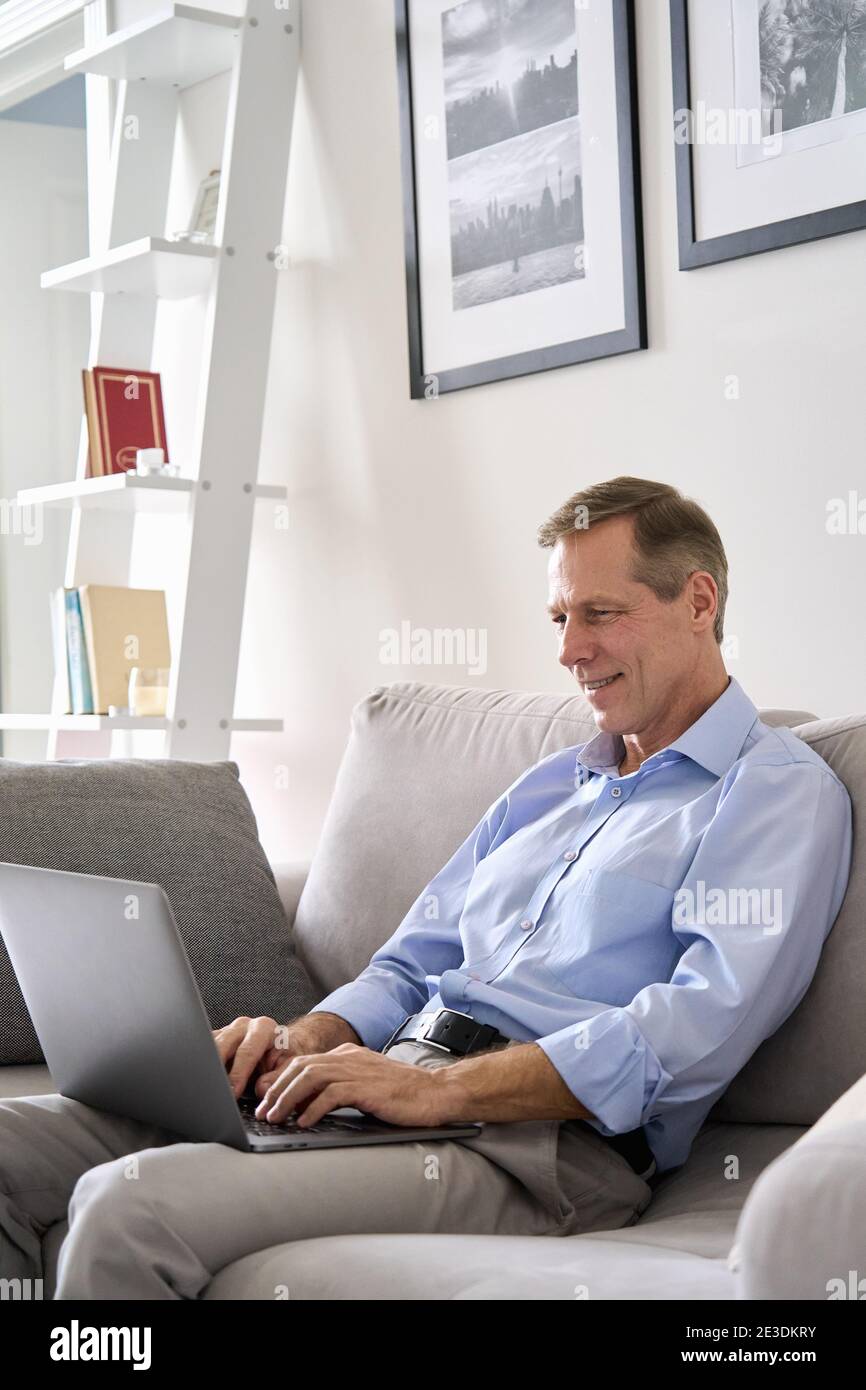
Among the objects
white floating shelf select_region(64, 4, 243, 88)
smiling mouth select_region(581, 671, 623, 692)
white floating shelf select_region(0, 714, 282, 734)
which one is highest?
white floating shelf select_region(64, 4, 243, 88)

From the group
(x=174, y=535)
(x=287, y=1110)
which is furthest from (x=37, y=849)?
(x=174, y=535)

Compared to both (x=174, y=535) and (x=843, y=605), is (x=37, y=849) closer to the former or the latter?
(x=843, y=605)

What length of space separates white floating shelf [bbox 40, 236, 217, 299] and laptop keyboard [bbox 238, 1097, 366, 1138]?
1.81 metres

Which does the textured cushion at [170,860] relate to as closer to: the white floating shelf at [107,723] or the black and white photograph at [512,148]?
the white floating shelf at [107,723]

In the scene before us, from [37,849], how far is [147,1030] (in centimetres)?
76

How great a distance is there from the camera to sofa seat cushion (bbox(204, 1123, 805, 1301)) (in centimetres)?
111

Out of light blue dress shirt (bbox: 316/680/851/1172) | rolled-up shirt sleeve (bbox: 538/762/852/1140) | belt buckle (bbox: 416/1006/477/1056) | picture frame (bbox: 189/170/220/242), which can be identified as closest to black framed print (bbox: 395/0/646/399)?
picture frame (bbox: 189/170/220/242)

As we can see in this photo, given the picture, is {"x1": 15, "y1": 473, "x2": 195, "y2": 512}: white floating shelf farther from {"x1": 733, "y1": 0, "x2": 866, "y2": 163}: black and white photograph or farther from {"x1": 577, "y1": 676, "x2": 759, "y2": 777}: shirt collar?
{"x1": 577, "y1": 676, "x2": 759, "y2": 777}: shirt collar

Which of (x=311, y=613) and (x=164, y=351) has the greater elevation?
(x=164, y=351)

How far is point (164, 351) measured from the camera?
3273mm

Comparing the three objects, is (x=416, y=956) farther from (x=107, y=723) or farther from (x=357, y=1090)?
(x=107, y=723)

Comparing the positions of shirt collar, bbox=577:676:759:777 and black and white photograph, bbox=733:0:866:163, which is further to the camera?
black and white photograph, bbox=733:0:866:163

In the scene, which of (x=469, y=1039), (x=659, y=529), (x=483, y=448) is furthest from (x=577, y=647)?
(x=483, y=448)

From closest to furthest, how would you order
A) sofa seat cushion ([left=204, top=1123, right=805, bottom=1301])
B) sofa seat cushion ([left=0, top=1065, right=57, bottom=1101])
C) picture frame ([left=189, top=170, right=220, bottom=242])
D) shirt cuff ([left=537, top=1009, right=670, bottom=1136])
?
sofa seat cushion ([left=204, top=1123, right=805, bottom=1301]), shirt cuff ([left=537, top=1009, right=670, bottom=1136]), sofa seat cushion ([left=0, top=1065, right=57, bottom=1101]), picture frame ([left=189, top=170, right=220, bottom=242])
